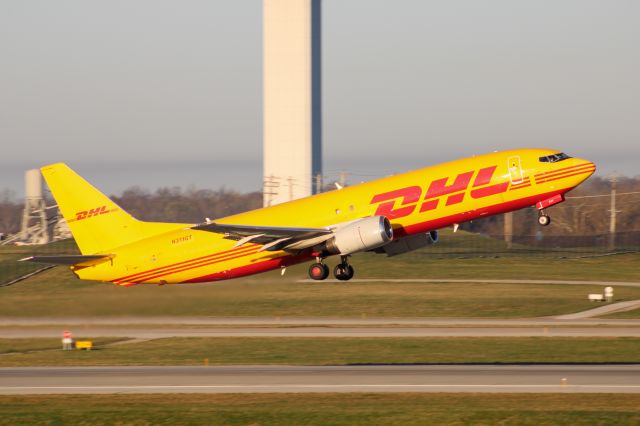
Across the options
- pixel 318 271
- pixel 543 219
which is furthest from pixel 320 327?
pixel 543 219

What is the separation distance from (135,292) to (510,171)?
79.2 feet

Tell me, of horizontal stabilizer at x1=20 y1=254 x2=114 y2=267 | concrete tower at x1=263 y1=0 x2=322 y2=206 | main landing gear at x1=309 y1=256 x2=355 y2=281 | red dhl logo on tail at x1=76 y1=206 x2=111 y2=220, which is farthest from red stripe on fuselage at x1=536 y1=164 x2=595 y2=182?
concrete tower at x1=263 y1=0 x2=322 y2=206

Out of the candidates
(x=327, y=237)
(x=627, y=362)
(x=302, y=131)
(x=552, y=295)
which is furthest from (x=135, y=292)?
(x=302, y=131)

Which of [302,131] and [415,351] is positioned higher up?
[302,131]

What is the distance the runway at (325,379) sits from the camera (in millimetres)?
49438

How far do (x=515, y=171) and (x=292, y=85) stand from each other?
134m

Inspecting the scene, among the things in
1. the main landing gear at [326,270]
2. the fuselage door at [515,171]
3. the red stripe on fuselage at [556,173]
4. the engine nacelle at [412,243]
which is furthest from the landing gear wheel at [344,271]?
Result: the red stripe on fuselage at [556,173]

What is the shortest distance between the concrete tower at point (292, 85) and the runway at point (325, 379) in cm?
12079

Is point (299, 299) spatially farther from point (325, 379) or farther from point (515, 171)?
point (515, 171)

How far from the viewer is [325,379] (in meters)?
52.4

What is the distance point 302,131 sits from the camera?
595ft

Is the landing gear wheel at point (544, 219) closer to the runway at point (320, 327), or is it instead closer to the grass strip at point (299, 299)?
the grass strip at point (299, 299)

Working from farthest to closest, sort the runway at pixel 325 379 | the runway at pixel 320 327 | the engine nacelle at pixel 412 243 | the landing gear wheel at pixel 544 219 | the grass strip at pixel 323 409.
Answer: the runway at pixel 320 327 → the engine nacelle at pixel 412 243 → the runway at pixel 325 379 → the landing gear wheel at pixel 544 219 → the grass strip at pixel 323 409

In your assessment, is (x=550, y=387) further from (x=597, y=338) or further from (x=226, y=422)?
(x=597, y=338)
